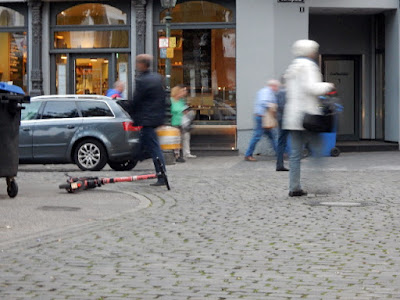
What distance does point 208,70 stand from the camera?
76.6ft

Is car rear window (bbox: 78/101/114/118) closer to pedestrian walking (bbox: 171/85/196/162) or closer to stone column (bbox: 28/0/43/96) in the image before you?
pedestrian walking (bbox: 171/85/196/162)

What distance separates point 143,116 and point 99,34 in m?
11.6

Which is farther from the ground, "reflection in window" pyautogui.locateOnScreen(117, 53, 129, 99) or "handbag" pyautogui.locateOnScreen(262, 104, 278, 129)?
"reflection in window" pyautogui.locateOnScreen(117, 53, 129, 99)

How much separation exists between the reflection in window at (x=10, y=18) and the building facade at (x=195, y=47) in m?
0.03

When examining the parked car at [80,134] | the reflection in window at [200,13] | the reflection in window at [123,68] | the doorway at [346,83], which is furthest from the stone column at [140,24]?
the parked car at [80,134]

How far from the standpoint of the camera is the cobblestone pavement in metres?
5.98

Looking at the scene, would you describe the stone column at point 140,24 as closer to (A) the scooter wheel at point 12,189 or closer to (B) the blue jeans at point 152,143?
(B) the blue jeans at point 152,143

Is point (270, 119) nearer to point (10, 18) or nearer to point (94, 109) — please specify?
point (94, 109)

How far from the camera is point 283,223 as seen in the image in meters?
9.17

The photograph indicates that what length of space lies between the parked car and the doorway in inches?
413

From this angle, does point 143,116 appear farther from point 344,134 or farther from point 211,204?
point 344,134

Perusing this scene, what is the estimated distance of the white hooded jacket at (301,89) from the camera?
1120cm

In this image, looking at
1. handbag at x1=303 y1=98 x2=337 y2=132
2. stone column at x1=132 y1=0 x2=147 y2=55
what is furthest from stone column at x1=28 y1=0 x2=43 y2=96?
handbag at x1=303 y1=98 x2=337 y2=132

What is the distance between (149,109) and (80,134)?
4.81m
